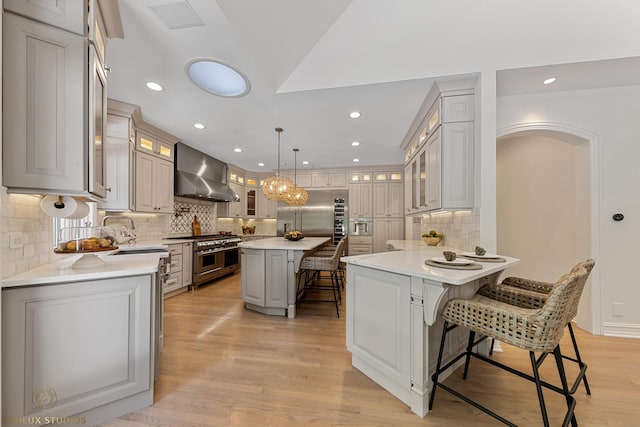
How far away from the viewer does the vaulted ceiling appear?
1.87 meters

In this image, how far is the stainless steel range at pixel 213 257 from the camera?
4105mm

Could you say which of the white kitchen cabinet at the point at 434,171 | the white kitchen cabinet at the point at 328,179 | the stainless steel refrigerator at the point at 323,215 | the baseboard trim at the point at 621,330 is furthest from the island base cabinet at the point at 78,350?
the white kitchen cabinet at the point at 328,179

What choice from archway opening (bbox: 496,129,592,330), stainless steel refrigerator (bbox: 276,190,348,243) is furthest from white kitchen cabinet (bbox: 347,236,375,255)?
archway opening (bbox: 496,129,592,330)

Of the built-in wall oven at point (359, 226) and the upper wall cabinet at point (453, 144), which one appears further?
the built-in wall oven at point (359, 226)

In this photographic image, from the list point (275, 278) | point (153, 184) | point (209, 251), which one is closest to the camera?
point (275, 278)

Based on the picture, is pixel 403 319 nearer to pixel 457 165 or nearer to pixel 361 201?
pixel 457 165

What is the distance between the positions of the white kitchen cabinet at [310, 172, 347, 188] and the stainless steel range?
2.47 metres

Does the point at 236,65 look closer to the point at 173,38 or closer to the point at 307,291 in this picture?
the point at 173,38

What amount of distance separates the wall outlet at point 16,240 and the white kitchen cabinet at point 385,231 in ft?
18.1

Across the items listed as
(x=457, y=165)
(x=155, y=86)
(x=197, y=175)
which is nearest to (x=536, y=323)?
(x=457, y=165)

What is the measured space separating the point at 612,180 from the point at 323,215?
4.65m

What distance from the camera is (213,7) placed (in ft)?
5.22

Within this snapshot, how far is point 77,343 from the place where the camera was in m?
1.28

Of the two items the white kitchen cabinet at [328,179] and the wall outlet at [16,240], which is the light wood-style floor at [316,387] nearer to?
the wall outlet at [16,240]
